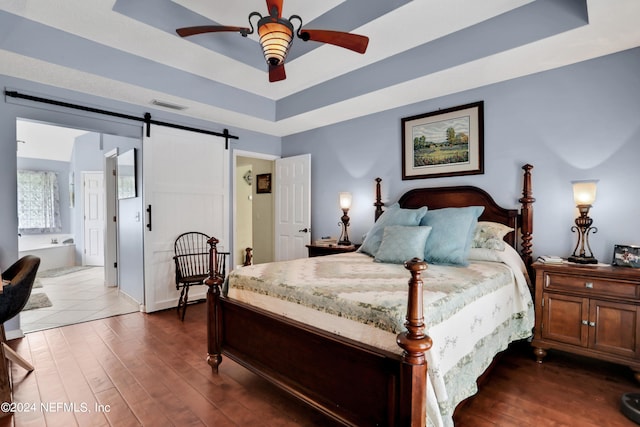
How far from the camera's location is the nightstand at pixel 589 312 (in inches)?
87.0

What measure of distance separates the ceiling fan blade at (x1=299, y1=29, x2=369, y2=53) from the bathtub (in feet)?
22.6

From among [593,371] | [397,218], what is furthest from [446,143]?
[593,371]

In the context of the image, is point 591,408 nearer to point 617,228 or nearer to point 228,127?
point 617,228

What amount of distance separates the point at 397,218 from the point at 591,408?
186cm

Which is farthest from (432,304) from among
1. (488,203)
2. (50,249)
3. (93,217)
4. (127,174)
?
(50,249)

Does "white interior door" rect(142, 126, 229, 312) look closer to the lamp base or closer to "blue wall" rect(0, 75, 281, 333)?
"blue wall" rect(0, 75, 281, 333)

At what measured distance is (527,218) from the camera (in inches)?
115

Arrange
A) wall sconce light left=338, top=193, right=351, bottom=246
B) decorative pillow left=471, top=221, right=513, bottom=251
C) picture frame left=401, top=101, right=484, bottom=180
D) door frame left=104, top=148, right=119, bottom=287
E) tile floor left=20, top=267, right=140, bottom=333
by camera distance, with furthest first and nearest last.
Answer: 1. door frame left=104, top=148, right=119, bottom=287
2. wall sconce light left=338, top=193, right=351, bottom=246
3. tile floor left=20, top=267, right=140, bottom=333
4. picture frame left=401, top=101, right=484, bottom=180
5. decorative pillow left=471, top=221, right=513, bottom=251

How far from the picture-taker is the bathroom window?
7145 millimetres

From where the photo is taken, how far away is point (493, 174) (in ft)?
10.5

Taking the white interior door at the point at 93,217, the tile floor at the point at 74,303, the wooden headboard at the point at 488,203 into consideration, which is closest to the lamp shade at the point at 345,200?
the wooden headboard at the point at 488,203

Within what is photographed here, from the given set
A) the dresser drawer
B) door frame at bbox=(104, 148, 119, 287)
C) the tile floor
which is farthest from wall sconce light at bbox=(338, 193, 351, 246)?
door frame at bbox=(104, 148, 119, 287)

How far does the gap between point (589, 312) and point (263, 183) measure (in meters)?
5.30

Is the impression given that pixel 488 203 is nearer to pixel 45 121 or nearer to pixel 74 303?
pixel 45 121
